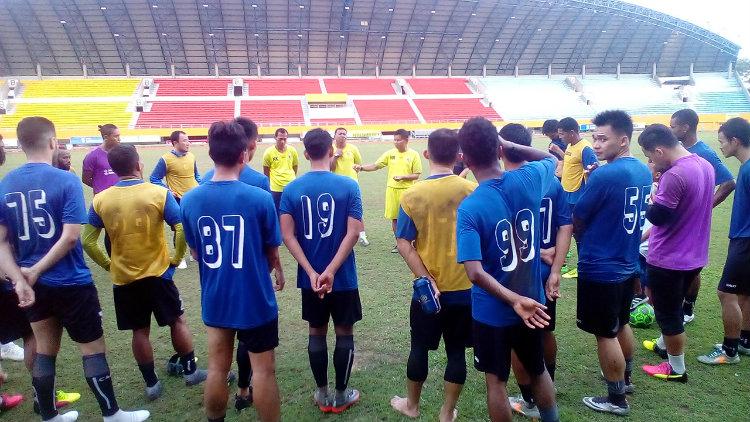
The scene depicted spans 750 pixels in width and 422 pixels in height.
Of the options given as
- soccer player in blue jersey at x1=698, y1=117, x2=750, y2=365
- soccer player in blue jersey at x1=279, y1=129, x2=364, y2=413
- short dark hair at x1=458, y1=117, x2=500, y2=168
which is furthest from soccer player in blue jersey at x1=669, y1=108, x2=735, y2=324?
soccer player in blue jersey at x1=279, y1=129, x2=364, y2=413

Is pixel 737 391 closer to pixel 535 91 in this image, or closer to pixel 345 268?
pixel 345 268

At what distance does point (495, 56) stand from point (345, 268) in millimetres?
50868

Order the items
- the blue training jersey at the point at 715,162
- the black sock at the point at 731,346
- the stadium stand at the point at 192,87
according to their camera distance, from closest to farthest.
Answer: the black sock at the point at 731,346, the blue training jersey at the point at 715,162, the stadium stand at the point at 192,87

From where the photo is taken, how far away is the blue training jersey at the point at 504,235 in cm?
241

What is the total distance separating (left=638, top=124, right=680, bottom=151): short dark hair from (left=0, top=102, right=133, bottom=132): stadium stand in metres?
38.7

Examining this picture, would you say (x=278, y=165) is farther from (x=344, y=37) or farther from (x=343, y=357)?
(x=344, y=37)

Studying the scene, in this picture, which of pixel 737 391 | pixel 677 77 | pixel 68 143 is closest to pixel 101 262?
pixel 737 391

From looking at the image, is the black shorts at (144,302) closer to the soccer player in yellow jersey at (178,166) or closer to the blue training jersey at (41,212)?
the blue training jersey at (41,212)

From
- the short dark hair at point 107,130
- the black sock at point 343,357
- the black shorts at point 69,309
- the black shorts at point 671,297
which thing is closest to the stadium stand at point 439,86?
the short dark hair at point 107,130

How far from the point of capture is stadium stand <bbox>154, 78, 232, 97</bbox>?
4176 cm

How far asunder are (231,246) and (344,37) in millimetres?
44307

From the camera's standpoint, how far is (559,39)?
46719 millimetres

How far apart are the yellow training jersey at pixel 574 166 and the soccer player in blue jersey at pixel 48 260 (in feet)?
19.4

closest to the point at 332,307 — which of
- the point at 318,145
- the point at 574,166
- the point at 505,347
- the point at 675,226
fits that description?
the point at 318,145
